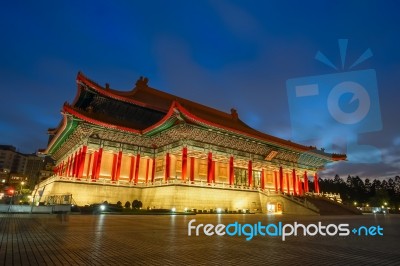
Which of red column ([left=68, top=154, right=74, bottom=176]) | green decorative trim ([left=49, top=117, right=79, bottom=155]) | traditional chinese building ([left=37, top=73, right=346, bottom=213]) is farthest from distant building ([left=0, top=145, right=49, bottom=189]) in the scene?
red column ([left=68, top=154, right=74, bottom=176])

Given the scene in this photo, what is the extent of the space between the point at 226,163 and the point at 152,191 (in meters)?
11.3

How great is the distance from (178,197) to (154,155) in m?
9.35

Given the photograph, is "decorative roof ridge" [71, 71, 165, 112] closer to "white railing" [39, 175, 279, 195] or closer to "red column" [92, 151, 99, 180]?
"red column" [92, 151, 99, 180]

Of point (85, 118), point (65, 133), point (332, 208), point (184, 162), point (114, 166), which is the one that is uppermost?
point (85, 118)

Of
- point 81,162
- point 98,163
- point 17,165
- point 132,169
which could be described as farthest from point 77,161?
point 17,165

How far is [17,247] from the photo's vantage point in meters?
5.51

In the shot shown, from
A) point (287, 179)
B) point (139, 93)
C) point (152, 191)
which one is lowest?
point (152, 191)

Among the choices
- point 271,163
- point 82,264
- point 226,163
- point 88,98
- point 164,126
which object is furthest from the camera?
point 271,163

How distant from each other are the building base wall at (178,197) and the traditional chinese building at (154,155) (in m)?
0.10

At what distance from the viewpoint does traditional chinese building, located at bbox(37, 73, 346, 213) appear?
2827 cm

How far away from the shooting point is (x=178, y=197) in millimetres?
27438

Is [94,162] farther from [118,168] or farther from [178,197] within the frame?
[178,197]

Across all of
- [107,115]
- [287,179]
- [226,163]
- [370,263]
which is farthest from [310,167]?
[370,263]

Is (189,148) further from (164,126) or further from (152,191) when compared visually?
(152,191)
